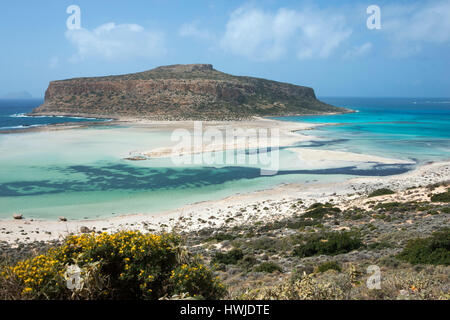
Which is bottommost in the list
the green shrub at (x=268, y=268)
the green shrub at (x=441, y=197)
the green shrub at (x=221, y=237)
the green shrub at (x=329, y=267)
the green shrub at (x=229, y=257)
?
the green shrub at (x=221, y=237)

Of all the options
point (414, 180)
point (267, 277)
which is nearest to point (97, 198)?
point (267, 277)

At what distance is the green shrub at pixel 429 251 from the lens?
8.60 metres

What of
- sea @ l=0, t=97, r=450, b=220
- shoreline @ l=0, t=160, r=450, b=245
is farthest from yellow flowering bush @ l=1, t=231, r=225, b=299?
sea @ l=0, t=97, r=450, b=220

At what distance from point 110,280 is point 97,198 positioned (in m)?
17.3

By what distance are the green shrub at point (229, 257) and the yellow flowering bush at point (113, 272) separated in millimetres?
4863

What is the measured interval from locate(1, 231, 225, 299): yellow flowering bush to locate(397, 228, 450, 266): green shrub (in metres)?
5.98

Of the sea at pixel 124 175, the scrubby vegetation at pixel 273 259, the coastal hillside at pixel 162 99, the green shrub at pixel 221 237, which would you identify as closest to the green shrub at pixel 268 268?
the scrubby vegetation at pixel 273 259

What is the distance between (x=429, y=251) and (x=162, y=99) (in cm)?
8359

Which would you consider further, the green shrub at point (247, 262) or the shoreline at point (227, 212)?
the shoreline at point (227, 212)

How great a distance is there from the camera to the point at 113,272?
544 cm

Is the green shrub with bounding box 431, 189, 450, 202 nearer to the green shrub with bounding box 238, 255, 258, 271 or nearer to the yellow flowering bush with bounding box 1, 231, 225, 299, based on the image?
the green shrub with bounding box 238, 255, 258, 271

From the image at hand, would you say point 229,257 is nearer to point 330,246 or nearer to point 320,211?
point 330,246

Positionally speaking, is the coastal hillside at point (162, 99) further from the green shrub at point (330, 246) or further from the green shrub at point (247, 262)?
the green shrub at point (247, 262)

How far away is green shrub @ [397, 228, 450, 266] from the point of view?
8603 millimetres
